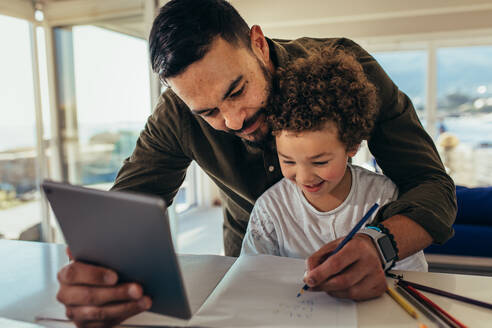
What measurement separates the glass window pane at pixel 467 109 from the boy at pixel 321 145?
4.10 metres

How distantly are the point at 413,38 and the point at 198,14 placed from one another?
4.22 meters

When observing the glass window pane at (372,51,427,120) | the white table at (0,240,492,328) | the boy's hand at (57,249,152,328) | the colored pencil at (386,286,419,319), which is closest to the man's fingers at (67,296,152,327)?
the boy's hand at (57,249,152,328)

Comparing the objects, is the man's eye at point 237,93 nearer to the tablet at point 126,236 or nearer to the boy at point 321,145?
the boy at point 321,145

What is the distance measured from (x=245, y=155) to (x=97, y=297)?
0.67m

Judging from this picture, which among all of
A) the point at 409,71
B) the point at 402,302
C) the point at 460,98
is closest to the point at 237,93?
the point at 402,302

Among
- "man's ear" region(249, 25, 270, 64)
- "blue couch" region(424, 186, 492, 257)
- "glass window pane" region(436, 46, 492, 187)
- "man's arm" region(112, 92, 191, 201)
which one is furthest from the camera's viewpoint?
"glass window pane" region(436, 46, 492, 187)

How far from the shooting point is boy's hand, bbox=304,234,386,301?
639 mm

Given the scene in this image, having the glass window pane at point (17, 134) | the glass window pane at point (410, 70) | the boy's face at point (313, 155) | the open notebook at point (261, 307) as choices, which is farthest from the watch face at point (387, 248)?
the glass window pane at point (410, 70)

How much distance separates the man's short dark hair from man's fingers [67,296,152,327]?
508mm

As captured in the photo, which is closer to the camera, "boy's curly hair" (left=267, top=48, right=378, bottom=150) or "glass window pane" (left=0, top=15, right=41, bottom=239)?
"boy's curly hair" (left=267, top=48, right=378, bottom=150)

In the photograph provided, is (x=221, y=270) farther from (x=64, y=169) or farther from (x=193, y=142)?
(x=64, y=169)

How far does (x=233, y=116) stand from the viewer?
2.96 ft

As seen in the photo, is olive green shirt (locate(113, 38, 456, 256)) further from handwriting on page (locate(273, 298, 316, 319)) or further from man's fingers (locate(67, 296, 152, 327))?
man's fingers (locate(67, 296, 152, 327))

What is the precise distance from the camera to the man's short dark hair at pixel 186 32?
0.84 meters
